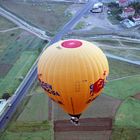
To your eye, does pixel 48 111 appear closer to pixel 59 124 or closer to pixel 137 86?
pixel 59 124

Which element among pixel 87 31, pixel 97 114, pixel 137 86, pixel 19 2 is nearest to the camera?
pixel 97 114

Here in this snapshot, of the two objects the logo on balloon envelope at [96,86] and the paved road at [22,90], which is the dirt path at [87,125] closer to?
the paved road at [22,90]

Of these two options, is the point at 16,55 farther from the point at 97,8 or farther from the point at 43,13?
the point at 97,8

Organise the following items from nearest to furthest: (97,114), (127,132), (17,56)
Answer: (127,132) → (97,114) → (17,56)

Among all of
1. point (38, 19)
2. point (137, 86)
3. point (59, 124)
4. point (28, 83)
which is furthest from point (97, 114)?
point (38, 19)

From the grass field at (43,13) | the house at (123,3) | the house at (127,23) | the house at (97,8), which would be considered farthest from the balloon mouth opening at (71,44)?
the house at (123,3)

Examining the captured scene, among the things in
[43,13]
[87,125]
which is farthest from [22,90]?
[43,13]

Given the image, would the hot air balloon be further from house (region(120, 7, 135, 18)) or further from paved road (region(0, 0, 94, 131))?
house (region(120, 7, 135, 18))

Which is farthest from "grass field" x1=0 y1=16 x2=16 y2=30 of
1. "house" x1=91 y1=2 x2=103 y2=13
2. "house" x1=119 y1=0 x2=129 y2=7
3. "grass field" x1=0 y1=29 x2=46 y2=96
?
"house" x1=119 y1=0 x2=129 y2=7
